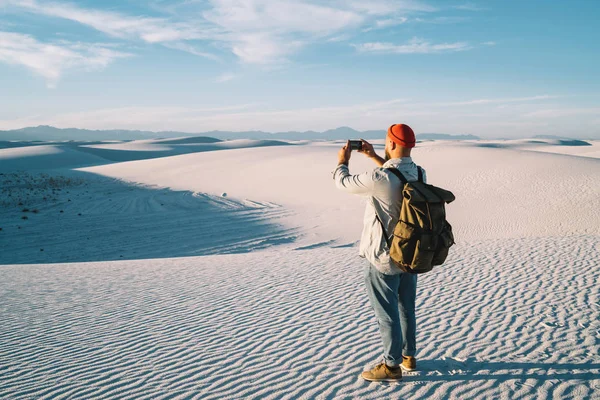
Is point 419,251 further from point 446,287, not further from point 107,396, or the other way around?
point 446,287

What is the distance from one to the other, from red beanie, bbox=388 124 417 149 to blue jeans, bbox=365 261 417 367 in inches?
37.6

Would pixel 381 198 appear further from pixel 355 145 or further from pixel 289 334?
pixel 289 334

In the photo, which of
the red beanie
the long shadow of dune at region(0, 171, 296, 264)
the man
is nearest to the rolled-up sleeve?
the man

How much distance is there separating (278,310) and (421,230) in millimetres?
3184

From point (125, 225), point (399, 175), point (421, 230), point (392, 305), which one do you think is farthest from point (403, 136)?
point (125, 225)

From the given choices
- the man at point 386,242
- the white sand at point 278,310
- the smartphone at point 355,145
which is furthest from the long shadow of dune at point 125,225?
the smartphone at point 355,145

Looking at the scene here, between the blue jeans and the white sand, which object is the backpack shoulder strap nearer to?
the blue jeans

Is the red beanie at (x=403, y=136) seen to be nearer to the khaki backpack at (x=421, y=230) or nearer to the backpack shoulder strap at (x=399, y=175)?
the backpack shoulder strap at (x=399, y=175)

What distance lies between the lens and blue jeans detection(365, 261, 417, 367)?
3125mm

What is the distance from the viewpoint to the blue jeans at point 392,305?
312 centimetres

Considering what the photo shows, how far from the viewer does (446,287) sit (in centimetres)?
629

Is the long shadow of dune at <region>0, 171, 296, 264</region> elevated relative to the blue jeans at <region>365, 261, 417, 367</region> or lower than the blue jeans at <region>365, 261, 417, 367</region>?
lower

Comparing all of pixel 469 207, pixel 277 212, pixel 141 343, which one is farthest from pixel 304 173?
pixel 141 343

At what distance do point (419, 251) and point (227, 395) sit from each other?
1948 millimetres
